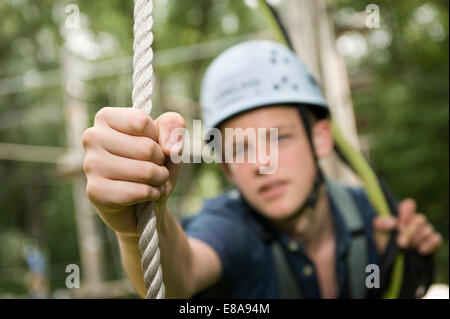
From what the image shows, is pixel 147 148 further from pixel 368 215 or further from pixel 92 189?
pixel 368 215

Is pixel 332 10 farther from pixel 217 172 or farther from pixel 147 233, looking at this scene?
pixel 217 172

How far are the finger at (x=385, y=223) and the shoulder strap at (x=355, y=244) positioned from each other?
Answer: 0.05 metres

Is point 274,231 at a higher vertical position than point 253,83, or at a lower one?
lower

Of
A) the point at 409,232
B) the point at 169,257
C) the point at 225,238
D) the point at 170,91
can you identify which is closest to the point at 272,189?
the point at 225,238

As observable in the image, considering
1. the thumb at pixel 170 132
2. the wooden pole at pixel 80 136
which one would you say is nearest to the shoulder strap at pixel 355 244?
the thumb at pixel 170 132

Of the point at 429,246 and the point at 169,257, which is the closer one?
the point at 169,257

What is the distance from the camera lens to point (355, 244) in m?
1.15

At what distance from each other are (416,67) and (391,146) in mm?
1242

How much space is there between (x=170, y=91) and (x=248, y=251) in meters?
8.10

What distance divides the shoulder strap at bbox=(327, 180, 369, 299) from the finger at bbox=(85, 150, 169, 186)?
751 millimetres

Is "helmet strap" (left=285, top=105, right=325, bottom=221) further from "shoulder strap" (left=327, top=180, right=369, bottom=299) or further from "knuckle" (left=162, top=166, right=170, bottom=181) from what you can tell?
"knuckle" (left=162, top=166, right=170, bottom=181)

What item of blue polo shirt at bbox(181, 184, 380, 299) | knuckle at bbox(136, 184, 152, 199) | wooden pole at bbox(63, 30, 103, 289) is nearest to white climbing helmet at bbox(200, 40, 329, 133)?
blue polo shirt at bbox(181, 184, 380, 299)
